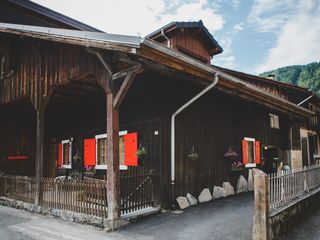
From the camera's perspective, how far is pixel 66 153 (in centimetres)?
1230

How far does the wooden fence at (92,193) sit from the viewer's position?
6039 mm

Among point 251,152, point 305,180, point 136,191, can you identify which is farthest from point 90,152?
point 305,180

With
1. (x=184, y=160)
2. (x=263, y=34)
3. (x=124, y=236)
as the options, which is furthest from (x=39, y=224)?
(x=263, y=34)

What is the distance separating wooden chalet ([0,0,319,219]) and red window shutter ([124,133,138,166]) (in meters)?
0.03

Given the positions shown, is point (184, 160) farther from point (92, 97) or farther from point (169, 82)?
point (92, 97)

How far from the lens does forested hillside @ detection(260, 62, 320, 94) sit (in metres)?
38.8

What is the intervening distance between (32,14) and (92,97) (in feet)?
15.3

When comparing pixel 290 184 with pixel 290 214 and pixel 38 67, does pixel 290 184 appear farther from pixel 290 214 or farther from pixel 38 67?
pixel 38 67

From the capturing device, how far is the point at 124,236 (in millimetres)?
5219

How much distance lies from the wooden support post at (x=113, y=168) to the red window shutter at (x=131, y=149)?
6.55 ft

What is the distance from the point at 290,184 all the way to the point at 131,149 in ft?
14.4

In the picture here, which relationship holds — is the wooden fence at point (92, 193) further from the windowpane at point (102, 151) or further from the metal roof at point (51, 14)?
the metal roof at point (51, 14)

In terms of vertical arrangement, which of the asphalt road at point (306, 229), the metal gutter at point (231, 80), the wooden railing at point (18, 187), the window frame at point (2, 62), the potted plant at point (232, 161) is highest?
the window frame at point (2, 62)

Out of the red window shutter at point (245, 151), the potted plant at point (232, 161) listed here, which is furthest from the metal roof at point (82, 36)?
the red window shutter at point (245, 151)
